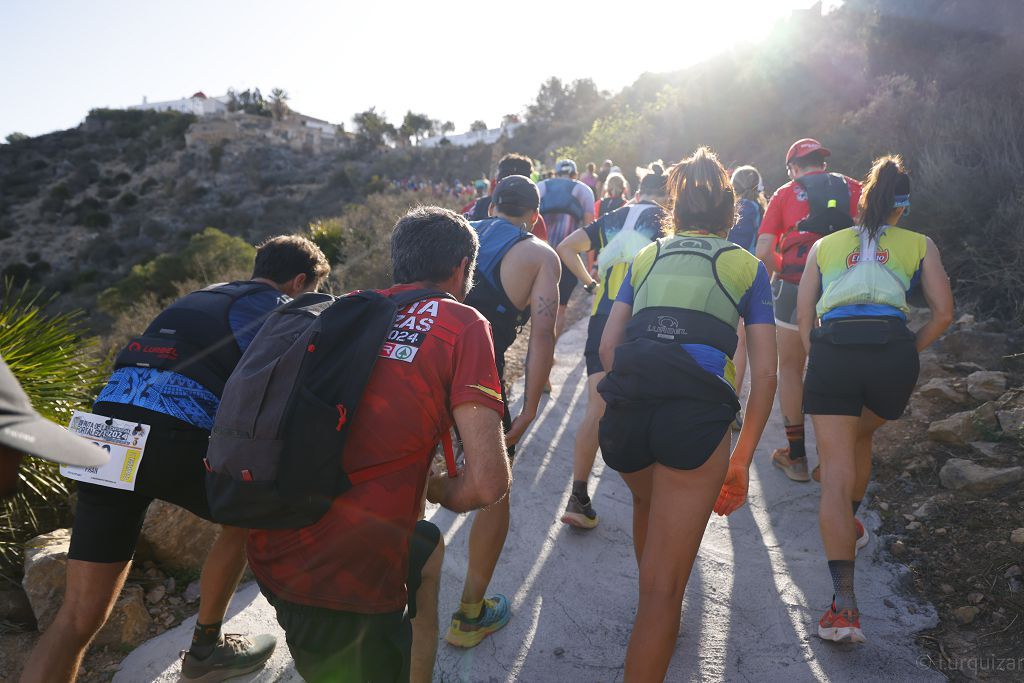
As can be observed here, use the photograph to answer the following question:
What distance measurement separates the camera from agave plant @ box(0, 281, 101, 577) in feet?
11.9

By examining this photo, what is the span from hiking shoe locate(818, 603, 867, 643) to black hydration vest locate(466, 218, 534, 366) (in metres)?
1.92

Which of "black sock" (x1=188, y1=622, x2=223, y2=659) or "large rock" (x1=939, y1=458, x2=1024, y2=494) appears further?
"large rock" (x1=939, y1=458, x2=1024, y2=494)

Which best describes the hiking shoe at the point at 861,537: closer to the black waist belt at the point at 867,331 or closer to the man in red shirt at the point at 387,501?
the black waist belt at the point at 867,331

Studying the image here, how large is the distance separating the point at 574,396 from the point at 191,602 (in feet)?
12.1

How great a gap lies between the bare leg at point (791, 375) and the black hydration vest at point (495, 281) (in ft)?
7.69

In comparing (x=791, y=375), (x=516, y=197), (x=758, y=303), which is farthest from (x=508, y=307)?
(x=791, y=375)

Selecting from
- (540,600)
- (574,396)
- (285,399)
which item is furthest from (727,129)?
(285,399)

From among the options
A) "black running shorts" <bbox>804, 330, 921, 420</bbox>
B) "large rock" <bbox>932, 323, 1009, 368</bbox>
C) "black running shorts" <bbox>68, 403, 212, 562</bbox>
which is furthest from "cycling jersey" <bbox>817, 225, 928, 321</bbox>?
"large rock" <bbox>932, 323, 1009, 368</bbox>

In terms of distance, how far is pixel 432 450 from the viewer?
71.1 inches

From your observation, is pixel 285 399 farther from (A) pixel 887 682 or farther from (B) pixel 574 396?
(B) pixel 574 396

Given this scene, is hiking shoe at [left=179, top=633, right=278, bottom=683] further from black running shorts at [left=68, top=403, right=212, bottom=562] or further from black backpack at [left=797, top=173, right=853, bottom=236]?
black backpack at [left=797, top=173, right=853, bottom=236]

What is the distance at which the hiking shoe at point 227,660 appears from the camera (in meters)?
2.75

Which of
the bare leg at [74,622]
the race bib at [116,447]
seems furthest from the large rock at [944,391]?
the bare leg at [74,622]

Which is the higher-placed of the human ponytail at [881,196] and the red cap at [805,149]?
the red cap at [805,149]
